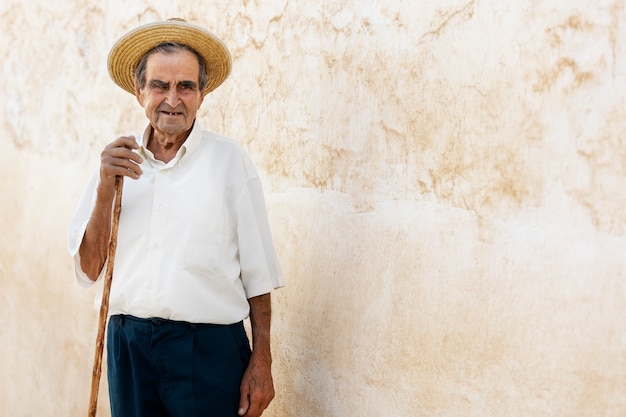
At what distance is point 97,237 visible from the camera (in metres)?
2.94

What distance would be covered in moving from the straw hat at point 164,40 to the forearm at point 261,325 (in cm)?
71

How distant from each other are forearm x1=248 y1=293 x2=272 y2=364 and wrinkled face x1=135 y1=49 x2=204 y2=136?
1.88ft

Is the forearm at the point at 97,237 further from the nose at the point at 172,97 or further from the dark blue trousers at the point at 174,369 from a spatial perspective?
the nose at the point at 172,97

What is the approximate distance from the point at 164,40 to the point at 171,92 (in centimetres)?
19

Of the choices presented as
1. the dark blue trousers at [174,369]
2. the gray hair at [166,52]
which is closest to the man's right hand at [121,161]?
the gray hair at [166,52]

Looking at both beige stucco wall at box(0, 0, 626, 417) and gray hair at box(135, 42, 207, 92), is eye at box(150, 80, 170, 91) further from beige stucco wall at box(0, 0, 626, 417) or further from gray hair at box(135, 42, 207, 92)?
beige stucco wall at box(0, 0, 626, 417)

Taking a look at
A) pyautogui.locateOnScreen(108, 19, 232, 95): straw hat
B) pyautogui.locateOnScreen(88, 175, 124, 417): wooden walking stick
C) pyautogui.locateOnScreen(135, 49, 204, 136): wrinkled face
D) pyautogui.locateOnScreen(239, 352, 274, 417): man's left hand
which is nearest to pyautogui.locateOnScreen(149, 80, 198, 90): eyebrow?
pyautogui.locateOnScreen(135, 49, 204, 136): wrinkled face

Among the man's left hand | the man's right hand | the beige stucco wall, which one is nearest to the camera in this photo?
the beige stucco wall

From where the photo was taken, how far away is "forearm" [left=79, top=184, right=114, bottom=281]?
9.46 feet

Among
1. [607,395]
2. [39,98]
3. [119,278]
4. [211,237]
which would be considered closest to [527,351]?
[607,395]

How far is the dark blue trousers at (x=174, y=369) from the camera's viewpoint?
2.86m

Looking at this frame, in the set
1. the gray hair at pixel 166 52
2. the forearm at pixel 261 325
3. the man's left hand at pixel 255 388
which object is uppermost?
the gray hair at pixel 166 52

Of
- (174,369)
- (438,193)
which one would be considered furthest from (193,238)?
(438,193)

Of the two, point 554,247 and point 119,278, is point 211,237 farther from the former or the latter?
point 554,247
